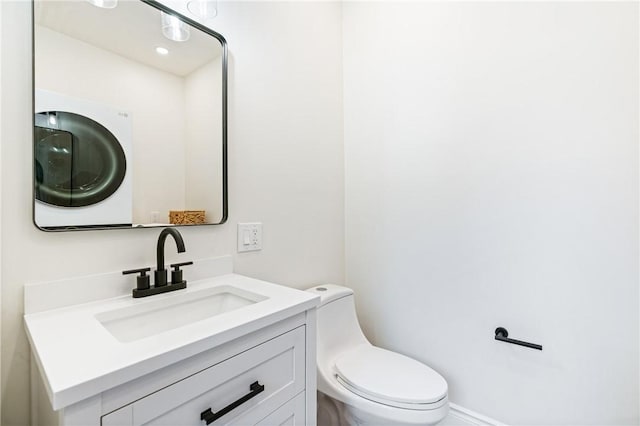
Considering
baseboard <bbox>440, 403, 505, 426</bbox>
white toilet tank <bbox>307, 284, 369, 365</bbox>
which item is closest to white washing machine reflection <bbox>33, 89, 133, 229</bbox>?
white toilet tank <bbox>307, 284, 369, 365</bbox>

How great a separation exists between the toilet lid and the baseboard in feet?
0.98

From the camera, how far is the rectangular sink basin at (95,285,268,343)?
0.83m

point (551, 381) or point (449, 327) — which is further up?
point (449, 327)

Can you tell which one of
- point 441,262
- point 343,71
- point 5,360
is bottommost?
point 5,360

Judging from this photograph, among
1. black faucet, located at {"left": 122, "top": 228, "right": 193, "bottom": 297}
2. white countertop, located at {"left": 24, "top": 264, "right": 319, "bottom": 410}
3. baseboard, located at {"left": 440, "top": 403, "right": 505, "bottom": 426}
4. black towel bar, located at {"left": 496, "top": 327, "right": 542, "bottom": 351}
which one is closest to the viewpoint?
white countertop, located at {"left": 24, "top": 264, "right": 319, "bottom": 410}

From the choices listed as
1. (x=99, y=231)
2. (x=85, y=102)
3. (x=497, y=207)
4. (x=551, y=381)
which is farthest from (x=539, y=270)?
(x=85, y=102)

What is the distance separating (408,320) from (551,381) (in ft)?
1.97

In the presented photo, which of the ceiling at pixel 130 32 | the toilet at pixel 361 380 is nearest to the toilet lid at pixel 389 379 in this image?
the toilet at pixel 361 380

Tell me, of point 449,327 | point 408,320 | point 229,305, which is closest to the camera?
point 229,305

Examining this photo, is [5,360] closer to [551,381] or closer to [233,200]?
[233,200]

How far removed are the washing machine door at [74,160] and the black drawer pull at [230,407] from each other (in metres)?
0.68

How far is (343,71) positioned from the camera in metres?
1.83

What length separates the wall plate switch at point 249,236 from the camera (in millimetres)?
1267

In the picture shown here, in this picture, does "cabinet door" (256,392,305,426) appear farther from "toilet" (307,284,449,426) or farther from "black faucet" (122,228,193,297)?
"black faucet" (122,228,193,297)
